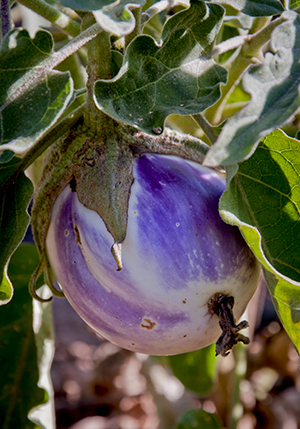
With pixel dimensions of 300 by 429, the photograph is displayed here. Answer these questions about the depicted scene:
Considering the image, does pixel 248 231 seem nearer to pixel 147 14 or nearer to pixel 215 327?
pixel 215 327

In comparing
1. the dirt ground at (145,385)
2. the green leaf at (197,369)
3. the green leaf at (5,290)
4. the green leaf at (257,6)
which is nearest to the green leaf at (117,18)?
the green leaf at (257,6)

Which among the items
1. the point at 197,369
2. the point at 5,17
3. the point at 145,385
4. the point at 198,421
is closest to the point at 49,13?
the point at 5,17

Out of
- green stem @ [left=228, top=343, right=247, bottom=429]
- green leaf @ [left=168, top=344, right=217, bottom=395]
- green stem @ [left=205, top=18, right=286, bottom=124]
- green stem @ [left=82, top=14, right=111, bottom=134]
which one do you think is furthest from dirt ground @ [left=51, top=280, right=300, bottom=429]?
green stem @ [left=82, top=14, right=111, bottom=134]

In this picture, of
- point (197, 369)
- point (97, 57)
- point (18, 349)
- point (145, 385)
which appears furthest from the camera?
point (145, 385)

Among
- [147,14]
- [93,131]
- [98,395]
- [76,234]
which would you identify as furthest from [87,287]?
[98,395]

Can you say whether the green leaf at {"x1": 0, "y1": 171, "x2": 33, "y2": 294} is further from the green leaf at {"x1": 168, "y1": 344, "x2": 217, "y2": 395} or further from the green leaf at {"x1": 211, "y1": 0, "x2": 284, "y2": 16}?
the green leaf at {"x1": 168, "y1": 344, "x2": 217, "y2": 395}

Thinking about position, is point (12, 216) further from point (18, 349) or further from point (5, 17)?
point (18, 349)
